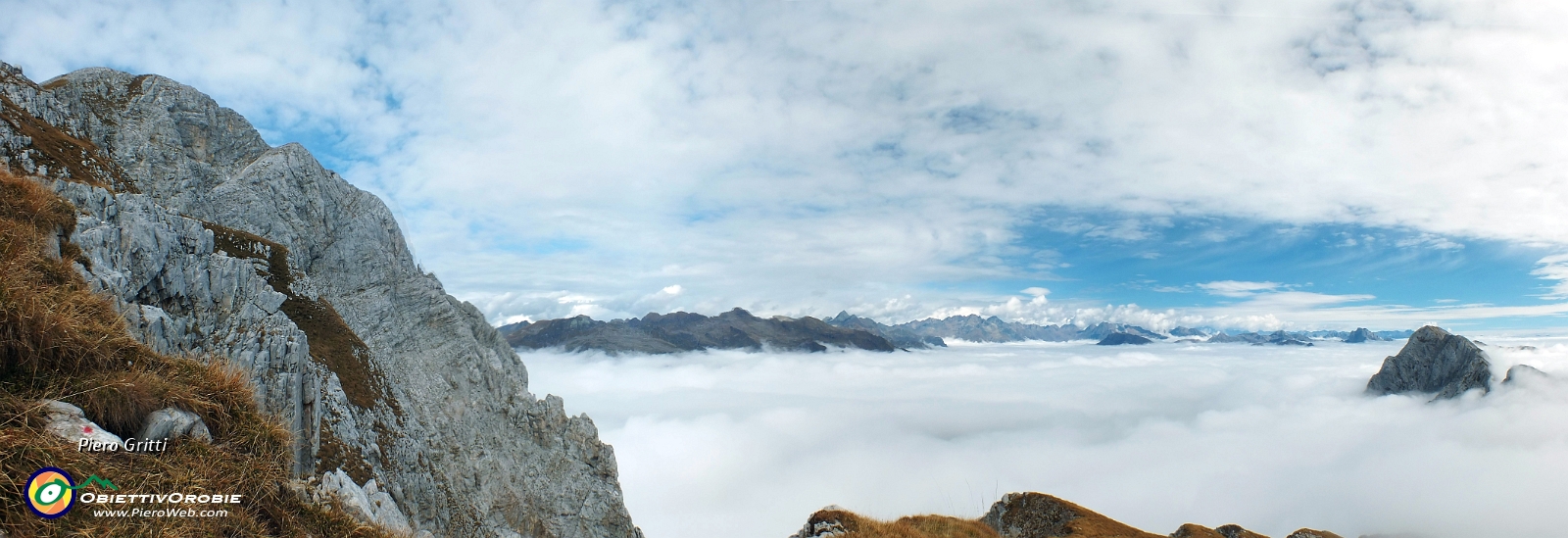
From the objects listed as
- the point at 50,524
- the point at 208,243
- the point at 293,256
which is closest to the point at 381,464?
the point at 208,243

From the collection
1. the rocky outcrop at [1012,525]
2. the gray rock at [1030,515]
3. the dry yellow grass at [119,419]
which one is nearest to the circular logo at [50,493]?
the dry yellow grass at [119,419]

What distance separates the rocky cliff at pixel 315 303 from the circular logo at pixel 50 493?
28.6 metres

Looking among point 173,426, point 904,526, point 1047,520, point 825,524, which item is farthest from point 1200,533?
point 173,426

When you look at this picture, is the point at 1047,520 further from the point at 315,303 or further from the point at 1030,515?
the point at 315,303

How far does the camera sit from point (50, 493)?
5.75 metres

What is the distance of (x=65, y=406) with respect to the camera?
683 centimetres

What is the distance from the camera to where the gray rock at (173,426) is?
7.60m

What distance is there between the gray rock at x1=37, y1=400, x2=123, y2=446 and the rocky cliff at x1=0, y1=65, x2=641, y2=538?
27.1 m

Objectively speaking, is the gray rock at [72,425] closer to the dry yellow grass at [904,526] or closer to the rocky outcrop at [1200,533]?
the dry yellow grass at [904,526]

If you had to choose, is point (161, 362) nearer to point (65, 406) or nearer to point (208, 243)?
point (65, 406)

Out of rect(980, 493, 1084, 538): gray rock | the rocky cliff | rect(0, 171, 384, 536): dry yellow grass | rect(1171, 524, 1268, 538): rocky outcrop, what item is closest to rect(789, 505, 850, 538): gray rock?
rect(0, 171, 384, 536): dry yellow grass

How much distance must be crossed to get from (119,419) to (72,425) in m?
0.72

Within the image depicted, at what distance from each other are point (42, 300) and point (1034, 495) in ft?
170

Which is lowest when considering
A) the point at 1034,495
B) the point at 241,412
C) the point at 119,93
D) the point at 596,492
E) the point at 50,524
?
the point at 596,492
